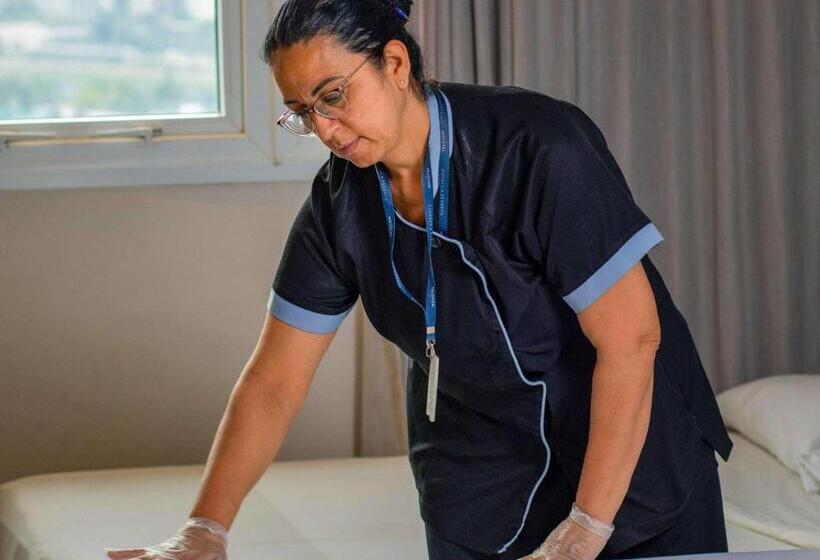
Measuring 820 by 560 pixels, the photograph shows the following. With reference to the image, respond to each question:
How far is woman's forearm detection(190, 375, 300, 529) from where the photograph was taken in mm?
1581

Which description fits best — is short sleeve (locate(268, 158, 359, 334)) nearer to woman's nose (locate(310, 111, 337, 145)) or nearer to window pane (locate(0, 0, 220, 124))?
woman's nose (locate(310, 111, 337, 145))

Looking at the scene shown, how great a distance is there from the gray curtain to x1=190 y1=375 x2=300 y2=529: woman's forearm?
148 centimetres

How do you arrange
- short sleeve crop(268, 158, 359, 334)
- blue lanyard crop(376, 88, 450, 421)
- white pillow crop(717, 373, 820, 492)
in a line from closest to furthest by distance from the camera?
blue lanyard crop(376, 88, 450, 421)
short sleeve crop(268, 158, 359, 334)
white pillow crop(717, 373, 820, 492)

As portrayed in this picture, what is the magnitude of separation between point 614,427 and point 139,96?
80.6 inches

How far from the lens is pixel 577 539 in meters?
1.43

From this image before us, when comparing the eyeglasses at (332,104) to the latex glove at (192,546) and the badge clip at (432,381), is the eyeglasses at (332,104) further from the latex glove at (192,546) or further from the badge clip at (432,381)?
the latex glove at (192,546)

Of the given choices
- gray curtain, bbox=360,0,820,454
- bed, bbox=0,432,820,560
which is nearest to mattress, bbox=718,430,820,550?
bed, bbox=0,432,820,560

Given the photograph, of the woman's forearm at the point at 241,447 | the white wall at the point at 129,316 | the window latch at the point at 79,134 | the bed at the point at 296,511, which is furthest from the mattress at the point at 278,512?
the window latch at the point at 79,134

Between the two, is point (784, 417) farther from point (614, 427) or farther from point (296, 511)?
point (614, 427)

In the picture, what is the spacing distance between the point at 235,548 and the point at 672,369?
→ 3.47 feet

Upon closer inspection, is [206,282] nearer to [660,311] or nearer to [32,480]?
[32,480]

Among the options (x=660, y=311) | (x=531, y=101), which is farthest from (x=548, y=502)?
(x=531, y=101)

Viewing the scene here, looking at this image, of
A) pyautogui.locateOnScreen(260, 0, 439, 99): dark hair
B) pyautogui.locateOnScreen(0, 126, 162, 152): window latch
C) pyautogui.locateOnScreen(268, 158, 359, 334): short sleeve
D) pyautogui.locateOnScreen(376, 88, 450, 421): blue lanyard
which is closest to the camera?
pyautogui.locateOnScreen(260, 0, 439, 99): dark hair

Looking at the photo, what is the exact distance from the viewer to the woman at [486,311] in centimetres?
Answer: 140
